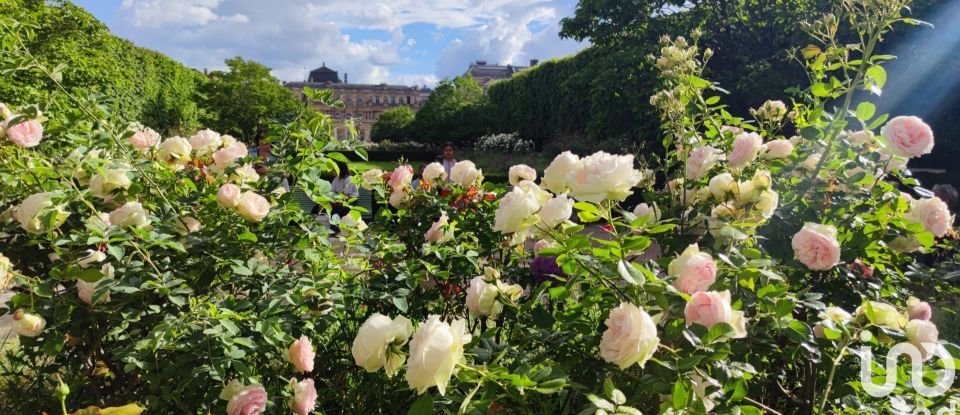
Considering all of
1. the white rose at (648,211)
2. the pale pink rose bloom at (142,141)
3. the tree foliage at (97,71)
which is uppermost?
the tree foliage at (97,71)

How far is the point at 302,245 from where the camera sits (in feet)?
5.74

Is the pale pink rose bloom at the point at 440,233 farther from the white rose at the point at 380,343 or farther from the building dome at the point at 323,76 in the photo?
the building dome at the point at 323,76

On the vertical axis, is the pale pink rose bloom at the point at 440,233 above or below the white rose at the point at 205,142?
below

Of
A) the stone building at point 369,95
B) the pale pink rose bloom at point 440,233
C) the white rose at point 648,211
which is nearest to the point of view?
the white rose at point 648,211

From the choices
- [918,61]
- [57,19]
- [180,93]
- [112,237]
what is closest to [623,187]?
[112,237]

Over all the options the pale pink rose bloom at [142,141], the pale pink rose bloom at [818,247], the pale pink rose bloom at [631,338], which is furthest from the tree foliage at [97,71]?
the pale pink rose bloom at [818,247]

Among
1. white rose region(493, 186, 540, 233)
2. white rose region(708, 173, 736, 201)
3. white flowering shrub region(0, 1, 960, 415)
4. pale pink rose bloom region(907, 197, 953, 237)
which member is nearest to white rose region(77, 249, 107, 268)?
white flowering shrub region(0, 1, 960, 415)

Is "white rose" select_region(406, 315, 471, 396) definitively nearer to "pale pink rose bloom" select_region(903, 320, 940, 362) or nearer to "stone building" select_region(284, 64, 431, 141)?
"pale pink rose bloom" select_region(903, 320, 940, 362)

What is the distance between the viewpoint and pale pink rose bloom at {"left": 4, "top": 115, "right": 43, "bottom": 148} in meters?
1.69

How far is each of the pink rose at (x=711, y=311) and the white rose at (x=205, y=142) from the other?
5.59ft

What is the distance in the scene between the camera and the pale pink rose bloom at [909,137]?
58.7 inches

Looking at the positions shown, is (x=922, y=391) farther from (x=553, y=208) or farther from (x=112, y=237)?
(x=112, y=237)

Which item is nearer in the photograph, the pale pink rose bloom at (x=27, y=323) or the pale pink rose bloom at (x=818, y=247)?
the pale pink rose bloom at (x=818, y=247)

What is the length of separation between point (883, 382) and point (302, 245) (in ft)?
4.85
